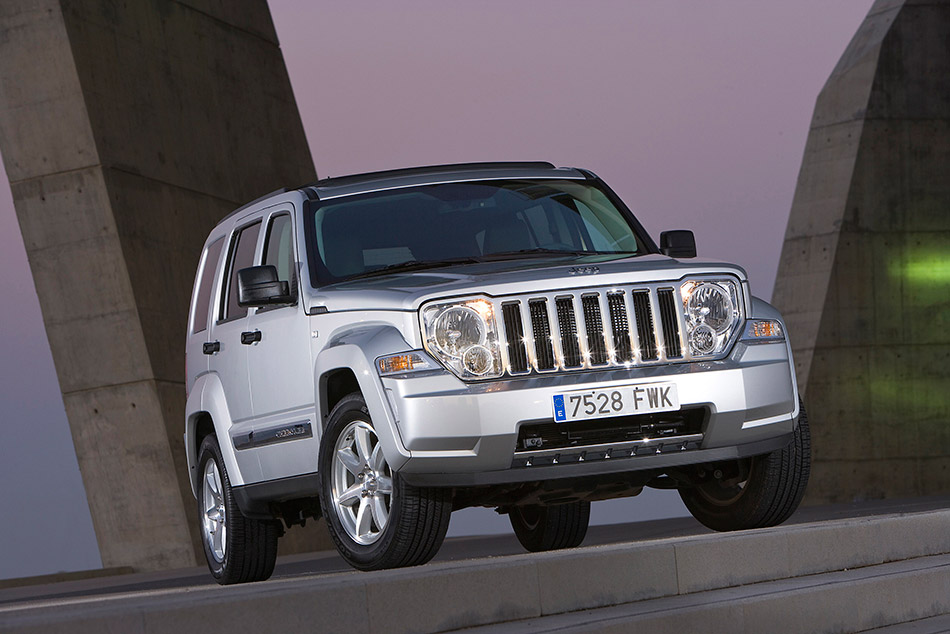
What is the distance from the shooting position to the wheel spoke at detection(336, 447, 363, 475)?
6.71 metres

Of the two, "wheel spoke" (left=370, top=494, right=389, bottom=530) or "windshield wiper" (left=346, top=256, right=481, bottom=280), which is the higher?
"windshield wiper" (left=346, top=256, right=481, bottom=280)

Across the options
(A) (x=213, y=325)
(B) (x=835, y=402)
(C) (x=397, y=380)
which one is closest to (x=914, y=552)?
(C) (x=397, y=380)

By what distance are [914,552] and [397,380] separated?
302cm

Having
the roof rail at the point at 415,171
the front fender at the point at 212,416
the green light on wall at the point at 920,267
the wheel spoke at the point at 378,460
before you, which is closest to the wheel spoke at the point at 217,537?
the front fender at the point at 212,416

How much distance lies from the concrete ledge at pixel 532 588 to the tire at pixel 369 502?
0.38 m

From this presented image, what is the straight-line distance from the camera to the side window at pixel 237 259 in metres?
8.38

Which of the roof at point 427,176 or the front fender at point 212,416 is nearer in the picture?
the roof at point 427,176

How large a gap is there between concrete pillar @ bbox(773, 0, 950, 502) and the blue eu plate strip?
21213mm

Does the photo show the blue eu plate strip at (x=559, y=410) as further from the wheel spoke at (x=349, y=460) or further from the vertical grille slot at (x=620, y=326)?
the wheel spoke at (x=349, y=460)

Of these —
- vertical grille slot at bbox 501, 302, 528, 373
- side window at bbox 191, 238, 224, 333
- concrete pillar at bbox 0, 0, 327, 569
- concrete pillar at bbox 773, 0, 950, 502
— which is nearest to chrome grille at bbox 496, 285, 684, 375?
vertical grille slot at bbox 501, 302, 528, 373

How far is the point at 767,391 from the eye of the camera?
22.7ft

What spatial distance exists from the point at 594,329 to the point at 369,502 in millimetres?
1250

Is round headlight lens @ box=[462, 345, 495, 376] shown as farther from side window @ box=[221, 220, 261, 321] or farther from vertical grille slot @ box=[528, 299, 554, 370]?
side window @ box=[221, 220, 261, 321]

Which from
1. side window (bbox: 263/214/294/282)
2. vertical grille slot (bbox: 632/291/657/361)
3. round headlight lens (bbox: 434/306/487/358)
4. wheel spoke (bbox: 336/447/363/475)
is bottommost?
wheel spoke (bbox: 336/447/363/475)
